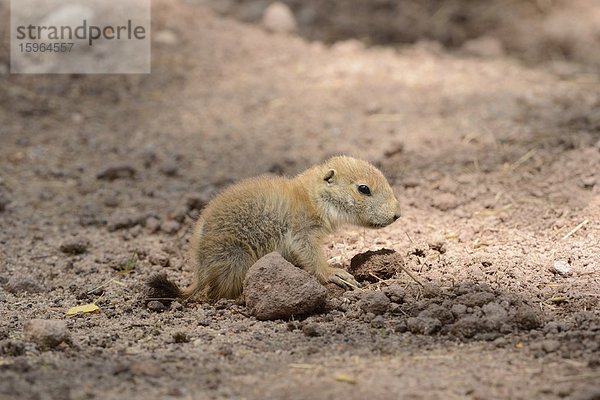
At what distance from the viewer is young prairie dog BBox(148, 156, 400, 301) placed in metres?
4.90

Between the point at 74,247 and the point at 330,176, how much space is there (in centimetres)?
200

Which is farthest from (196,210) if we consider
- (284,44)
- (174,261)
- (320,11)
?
(320,11)

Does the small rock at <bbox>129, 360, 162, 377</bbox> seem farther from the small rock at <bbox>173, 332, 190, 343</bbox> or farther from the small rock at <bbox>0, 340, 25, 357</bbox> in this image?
the small rock at <bbox>0, 340, 25, 357</bbox>

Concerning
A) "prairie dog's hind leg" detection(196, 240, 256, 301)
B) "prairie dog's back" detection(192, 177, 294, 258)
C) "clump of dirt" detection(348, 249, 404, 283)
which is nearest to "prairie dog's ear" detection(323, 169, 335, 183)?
"prairie dog's back" detection(192, 177, 294, 258)

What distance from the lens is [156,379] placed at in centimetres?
363

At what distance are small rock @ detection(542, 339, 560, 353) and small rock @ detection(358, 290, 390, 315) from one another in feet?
3.04

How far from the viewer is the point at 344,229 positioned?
607 centimetres

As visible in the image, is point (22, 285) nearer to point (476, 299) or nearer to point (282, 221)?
point (282, 221)

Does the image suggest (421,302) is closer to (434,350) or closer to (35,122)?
(434,350)

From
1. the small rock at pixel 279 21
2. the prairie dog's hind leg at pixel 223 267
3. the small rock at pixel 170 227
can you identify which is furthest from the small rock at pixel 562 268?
the small rock at pixel 279 21

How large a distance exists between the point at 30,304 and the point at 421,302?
2369mm

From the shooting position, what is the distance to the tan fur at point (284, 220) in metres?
4.90

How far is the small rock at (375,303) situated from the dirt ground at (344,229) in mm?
13

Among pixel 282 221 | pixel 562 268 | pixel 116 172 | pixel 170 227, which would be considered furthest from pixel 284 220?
pixel 116 172
